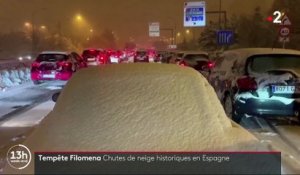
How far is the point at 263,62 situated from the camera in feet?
39.2

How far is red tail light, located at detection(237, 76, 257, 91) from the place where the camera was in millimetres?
11547

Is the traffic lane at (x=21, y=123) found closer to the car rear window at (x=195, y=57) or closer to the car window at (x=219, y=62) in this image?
the car window at (x=219, y=62)

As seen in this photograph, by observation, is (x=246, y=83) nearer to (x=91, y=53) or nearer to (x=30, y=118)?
(x=30, y=118)

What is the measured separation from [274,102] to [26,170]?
8.39 metres

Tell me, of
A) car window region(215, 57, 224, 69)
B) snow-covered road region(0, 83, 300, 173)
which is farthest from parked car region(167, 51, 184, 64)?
car window region(215, 57, 224, 69)

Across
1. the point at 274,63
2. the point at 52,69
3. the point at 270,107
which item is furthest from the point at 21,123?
the point at 52,69

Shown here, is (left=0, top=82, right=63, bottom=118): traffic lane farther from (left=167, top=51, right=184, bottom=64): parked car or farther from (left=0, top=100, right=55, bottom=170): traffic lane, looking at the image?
(left=167, top=51, right=184, bottom=64): parked car

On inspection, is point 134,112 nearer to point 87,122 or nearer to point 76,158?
point 87,122

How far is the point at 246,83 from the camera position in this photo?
11.7 m

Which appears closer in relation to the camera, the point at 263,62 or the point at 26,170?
the point at 26,170

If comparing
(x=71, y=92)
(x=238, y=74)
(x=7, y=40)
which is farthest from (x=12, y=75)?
(x=7, y=40)

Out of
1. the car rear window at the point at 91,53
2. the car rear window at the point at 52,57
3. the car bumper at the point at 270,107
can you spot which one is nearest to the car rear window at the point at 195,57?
the car rear window at the point at 52,57

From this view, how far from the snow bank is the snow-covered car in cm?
677

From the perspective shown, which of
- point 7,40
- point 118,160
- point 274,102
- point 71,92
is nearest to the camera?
point 118,160
